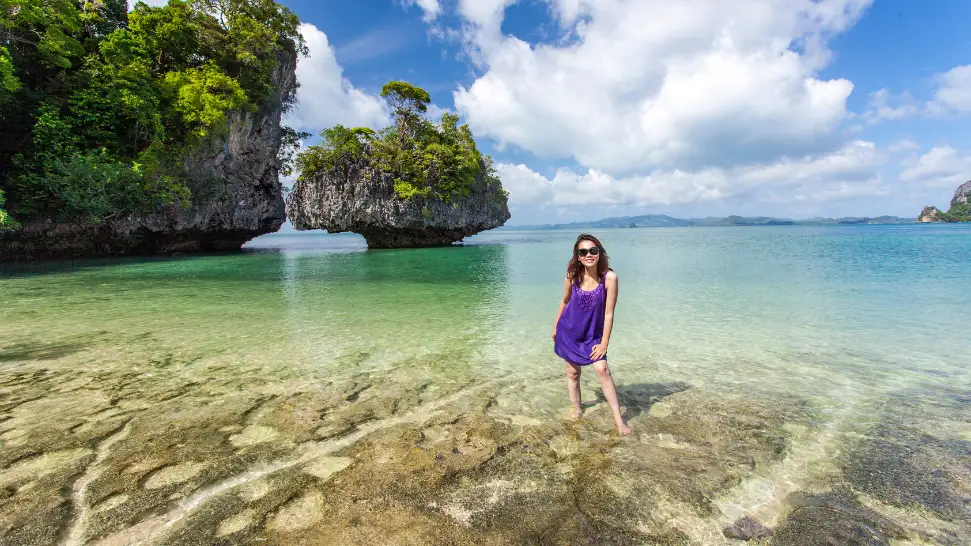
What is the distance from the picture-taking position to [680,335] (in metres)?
8.23

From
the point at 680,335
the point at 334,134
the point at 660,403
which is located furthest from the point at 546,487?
the point at 334,134

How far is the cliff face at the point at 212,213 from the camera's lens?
88.0ft

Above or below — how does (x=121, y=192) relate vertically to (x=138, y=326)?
above

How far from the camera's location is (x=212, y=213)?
3278cm

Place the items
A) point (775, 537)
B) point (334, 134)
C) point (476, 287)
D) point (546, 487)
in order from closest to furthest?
point (775, 537) < point (546, 487) < point (476, 287) < point (334, 134)

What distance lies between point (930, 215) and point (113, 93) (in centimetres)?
23132

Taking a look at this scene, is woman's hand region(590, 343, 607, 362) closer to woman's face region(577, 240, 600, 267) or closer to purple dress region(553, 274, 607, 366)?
purple dress region(553, 274, 607, 366)

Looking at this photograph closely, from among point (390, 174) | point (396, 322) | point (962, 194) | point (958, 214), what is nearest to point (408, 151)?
point (390, 174)

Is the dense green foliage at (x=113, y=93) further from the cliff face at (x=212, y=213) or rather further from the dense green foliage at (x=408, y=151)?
the dense green foliage at (x=408, y=151)

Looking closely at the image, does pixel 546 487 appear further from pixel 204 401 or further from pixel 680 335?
pixel 680 335

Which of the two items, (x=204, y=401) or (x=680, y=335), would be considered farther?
(x=680, y=335)

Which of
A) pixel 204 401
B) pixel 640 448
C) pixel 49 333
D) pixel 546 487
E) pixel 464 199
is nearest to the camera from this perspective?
pixel 546 487

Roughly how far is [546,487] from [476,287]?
12.3 meters

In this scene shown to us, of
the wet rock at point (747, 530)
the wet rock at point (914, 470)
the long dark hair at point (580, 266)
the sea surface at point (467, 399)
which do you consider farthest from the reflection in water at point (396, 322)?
the wet rock at point (914, 470)
